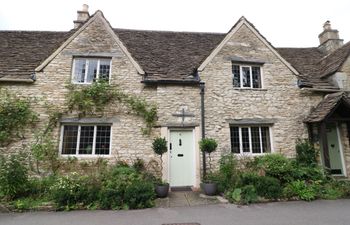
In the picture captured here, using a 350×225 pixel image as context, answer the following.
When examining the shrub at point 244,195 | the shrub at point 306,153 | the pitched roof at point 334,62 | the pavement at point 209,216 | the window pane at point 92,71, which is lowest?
the pavement at point 209,216

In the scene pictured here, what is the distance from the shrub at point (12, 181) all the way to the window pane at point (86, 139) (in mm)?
2354

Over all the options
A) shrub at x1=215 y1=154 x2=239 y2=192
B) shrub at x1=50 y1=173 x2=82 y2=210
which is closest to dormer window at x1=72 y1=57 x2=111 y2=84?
shrub at x1=50 y1=173 x2=82 y2=210

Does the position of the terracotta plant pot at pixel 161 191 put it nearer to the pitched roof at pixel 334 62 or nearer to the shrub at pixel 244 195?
the shrub at pixel 244 195

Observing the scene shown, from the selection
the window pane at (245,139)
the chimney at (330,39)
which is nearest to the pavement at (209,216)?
the window pane at (245,139)

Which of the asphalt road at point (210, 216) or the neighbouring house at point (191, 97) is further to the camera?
the neighbouring house at point (191, 97)

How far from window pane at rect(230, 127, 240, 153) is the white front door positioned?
2.06 metres

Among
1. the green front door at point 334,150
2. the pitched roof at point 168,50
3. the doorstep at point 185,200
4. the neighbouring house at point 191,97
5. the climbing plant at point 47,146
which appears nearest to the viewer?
the doorstep at point 185,200

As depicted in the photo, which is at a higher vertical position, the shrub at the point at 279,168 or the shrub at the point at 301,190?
the shrub at the point at 279,168

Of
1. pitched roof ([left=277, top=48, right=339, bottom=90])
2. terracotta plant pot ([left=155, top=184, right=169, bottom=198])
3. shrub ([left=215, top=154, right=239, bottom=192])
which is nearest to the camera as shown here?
terracotta plant pot ([left=155, top=184, right=169, bottom=198])

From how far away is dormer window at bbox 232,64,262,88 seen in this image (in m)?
10.8

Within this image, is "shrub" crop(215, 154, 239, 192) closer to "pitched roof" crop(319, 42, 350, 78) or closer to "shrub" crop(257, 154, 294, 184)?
"shrub" crop(257, 154, 294, 184)

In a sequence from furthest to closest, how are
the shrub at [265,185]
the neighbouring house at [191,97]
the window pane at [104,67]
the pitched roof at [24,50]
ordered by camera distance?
the window pane at [104,67], the pitched roof at [24,50], the neighbouring house at [191,97], the shrub at [265,185]

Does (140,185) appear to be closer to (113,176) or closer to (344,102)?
(113,176)

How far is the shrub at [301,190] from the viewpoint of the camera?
24.7ft
